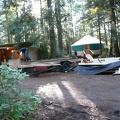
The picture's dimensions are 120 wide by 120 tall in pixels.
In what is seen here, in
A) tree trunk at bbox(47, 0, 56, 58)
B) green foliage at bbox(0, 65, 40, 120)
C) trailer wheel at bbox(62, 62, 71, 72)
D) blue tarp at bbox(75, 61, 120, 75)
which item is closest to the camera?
green foliage at bbox(0, 65, 40, 120)

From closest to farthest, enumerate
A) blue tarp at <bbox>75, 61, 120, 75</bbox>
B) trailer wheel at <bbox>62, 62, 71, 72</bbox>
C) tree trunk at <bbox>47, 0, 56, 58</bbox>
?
blue tarp at <bbox>75, 61, 120, 75</bbox> < trailer wheel at <bbox>62, 62, 71, 72</bbox> < tree trunk at <bbox>47, 0, 56, 58</bbox>

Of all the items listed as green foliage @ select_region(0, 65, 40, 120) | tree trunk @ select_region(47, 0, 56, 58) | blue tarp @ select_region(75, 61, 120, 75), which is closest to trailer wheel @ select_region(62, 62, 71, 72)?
blue tarp @ select_region(75, 61, 120, 75)

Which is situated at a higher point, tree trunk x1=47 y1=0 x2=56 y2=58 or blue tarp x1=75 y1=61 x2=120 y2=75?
tree trunk x1=47 y1=0 x2=56 y2=58

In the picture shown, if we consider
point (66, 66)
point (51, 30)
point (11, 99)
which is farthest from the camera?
point (51, 30)

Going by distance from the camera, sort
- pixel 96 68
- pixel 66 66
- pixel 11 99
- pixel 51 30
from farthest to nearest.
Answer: pixel 51 30 < pixel 66 66 < pixel 96 68 < pixel 11 99

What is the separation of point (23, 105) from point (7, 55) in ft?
57.5

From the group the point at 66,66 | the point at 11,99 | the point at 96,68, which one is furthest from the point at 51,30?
the point at 11,99

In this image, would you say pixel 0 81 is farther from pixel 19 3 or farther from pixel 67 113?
pixel 19 3

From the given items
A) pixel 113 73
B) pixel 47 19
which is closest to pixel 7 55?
pixel 47 19

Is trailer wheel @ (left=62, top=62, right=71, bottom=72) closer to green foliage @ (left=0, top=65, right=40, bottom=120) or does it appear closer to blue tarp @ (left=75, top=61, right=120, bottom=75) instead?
blue tarp @ (left=75, top=61, right=120, bottom=75)

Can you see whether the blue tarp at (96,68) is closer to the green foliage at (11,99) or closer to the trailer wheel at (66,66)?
the trailer wheel at (66,66)

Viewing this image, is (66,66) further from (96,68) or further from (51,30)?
(51,30)

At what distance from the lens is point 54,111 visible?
4.16 metres

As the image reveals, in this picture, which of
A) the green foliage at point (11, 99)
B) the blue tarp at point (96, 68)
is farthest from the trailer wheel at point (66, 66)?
the green foliage at point (11, 99)
